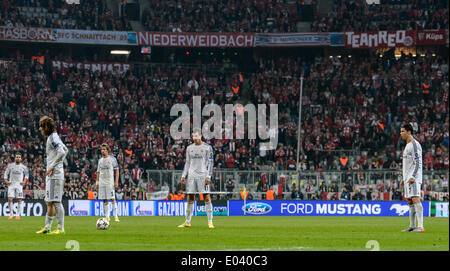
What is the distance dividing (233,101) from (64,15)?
1300 cm

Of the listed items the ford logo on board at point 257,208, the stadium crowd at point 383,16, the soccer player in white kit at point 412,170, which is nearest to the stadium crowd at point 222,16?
the stadium crowd at point 383,16

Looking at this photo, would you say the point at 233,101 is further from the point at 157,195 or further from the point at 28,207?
the point at 28,207

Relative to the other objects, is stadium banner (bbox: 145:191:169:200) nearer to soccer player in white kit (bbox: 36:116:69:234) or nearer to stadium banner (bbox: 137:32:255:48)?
stadium banner (bbox: 137:32:255:48)

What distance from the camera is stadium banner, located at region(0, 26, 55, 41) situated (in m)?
50.2

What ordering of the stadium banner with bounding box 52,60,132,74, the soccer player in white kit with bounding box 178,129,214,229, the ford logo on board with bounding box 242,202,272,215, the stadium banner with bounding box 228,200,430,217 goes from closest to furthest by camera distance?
1. the soccer player in white kit with bounding box 178,129,214,229
2. the stadium banner with bounding box 228,200,430,217
3. the ford logo on board with bounding box 242,202,272,215
4. the stadium banner with bounding box 52,60,132,74

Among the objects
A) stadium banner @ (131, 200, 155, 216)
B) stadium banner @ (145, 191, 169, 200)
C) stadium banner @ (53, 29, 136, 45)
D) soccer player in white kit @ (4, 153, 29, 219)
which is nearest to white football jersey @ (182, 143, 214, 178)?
soccer player in white kit @ (4, 153, 29, 219)

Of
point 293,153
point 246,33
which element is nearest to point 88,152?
point 293,153

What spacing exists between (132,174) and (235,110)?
31.1 feet

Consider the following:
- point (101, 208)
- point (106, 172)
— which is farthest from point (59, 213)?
point (101, 208)

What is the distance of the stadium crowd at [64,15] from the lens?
5215 centimetres

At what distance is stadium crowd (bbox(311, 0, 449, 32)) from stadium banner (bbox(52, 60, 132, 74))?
13.7 metres

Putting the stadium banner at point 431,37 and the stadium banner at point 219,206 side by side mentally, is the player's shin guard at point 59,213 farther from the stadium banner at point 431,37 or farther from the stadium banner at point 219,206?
the stadium banner at point 431,37

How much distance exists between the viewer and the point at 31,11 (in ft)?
176
